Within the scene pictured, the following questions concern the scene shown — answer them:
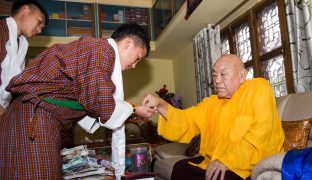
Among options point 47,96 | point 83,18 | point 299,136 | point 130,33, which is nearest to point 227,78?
point 299,136

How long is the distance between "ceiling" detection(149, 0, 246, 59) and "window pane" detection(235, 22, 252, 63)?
0.29 meters

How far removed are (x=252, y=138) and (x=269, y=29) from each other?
208 centimetres

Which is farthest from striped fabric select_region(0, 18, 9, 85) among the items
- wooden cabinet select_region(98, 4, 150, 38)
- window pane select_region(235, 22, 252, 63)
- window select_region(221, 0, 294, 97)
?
wooden cabinet select_region(98, 4, 150, 38)

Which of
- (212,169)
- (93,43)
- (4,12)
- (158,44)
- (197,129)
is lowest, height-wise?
(212,169)

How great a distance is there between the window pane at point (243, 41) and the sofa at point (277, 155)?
55.3 inches

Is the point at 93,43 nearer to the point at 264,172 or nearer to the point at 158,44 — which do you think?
the point at 264,172

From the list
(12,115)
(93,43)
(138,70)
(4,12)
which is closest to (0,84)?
(12,115)

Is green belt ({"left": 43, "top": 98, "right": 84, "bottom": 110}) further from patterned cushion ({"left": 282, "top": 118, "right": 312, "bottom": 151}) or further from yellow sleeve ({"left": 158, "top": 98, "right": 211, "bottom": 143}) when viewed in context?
patterned cushion ({"left": 282, "top": 118, "right": 312, "bottom": 151})

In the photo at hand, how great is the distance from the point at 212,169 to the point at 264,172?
33 cm

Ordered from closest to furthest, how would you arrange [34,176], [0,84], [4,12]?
[34,176] → [0,84] → [4,12]

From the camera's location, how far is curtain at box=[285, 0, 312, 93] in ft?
7.72

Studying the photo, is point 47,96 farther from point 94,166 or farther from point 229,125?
point 229,125

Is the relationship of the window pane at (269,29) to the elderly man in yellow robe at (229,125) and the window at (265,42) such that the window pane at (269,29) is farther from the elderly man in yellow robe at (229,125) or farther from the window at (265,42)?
the elderly man in yellow robe at (229,125)

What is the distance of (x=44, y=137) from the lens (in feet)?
4.00
